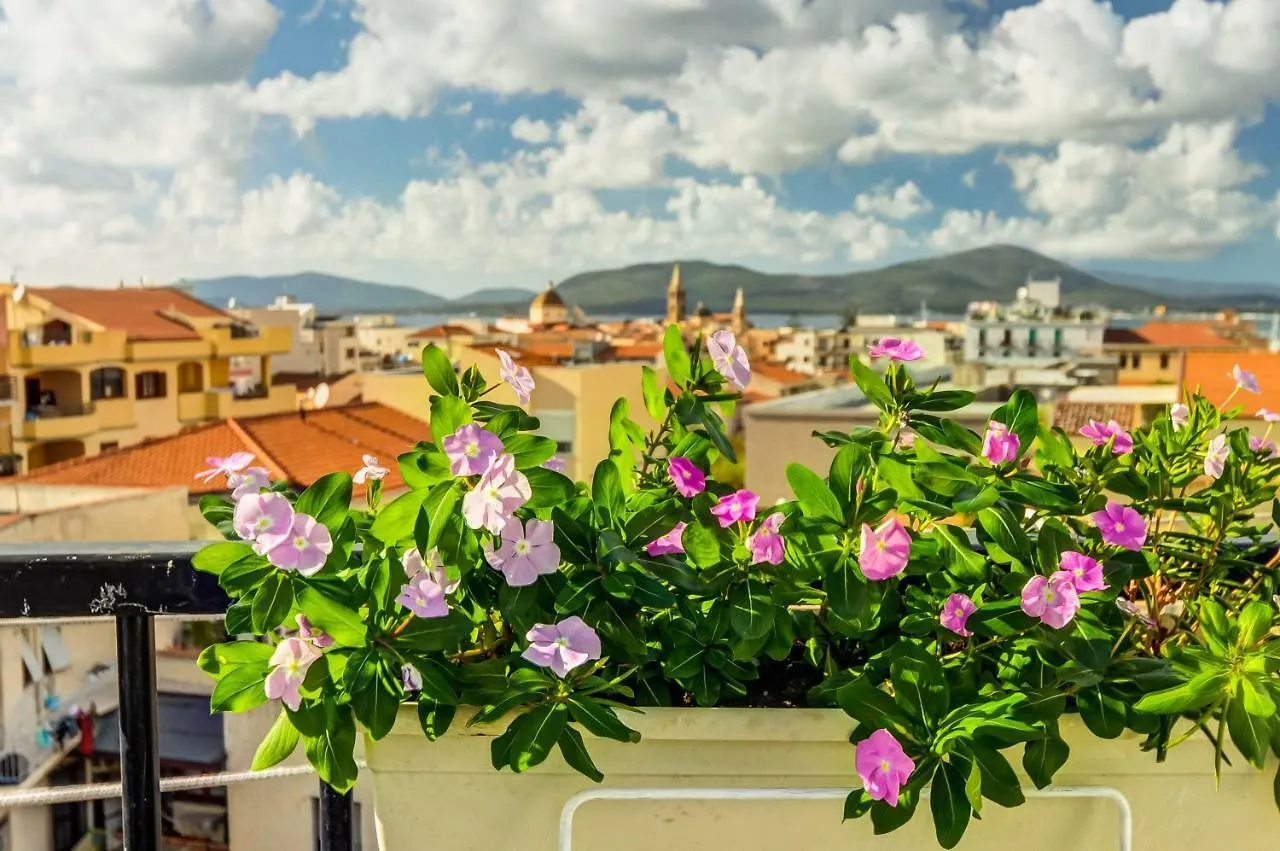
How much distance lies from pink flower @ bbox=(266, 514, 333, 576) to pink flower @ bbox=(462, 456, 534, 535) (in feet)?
0.19

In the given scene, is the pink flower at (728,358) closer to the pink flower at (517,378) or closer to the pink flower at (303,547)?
the pink flower at (517,378)

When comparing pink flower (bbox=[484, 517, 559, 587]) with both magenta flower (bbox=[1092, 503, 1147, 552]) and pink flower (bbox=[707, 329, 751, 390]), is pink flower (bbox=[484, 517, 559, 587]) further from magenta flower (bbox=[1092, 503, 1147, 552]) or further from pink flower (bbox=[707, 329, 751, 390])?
magenta flower (bbox=[1092, 503, 1147, 552])

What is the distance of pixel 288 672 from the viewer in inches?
18.5

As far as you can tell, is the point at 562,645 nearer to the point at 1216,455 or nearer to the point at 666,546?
the point at 666,546

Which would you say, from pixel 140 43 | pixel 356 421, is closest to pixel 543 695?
pixel 356 421

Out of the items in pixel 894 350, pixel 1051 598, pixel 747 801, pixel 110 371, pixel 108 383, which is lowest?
pixel 108 383

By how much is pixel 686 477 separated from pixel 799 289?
65683 millimetres

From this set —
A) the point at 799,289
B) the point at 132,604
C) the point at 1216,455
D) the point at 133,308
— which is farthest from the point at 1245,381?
the point at 799,289

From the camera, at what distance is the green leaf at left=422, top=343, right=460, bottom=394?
49cm

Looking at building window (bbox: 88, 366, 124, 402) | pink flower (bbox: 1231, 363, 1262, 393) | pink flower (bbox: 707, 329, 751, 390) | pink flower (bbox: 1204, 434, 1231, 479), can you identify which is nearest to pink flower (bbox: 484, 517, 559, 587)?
pink flower (bbox: 707, 329, 751, 390)

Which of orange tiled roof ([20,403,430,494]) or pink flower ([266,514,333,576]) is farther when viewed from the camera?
orange tiled roof ([20,403,430,494])

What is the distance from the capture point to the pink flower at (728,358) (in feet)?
1.72

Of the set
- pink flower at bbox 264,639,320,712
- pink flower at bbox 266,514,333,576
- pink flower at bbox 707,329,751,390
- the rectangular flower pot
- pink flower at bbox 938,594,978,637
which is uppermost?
pink flower at bbox 707,329,751,390

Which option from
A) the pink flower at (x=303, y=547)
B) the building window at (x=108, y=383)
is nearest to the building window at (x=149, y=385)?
the building window at (x=108, y=383)
